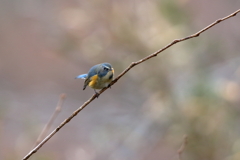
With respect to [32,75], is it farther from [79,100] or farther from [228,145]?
[228,145]

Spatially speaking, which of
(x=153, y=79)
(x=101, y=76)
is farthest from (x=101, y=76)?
(x=153, y=79)

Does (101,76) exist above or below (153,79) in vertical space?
below

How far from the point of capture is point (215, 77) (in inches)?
89.2

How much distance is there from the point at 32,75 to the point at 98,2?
2.08 m

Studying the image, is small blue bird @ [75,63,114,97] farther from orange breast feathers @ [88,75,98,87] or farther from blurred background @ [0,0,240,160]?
blurred background @ [0,0,240,160]

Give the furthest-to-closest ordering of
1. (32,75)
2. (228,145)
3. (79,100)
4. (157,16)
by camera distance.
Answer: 1. (32,75)
2. (79,100)
3. (157,16)
4. (228,145)

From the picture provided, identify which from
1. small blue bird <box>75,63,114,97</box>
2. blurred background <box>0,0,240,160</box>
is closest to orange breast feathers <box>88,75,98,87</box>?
small blue bird <box>75,63,114,97</box>

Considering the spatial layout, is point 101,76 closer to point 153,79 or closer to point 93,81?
point 93,81

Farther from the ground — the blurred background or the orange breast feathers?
the blurred background

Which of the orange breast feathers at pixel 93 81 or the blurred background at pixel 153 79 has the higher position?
the blurred background at pixel 153 79

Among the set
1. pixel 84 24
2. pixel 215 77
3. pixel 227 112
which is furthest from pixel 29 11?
pixel 227 112

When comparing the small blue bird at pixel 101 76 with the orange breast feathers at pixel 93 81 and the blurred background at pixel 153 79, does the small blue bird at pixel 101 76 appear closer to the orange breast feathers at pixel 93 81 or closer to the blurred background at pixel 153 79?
the orange breast feathers at pixel 93 81

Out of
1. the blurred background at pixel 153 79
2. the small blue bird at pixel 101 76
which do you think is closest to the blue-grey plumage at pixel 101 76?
the small blue bird at pixel 101 76

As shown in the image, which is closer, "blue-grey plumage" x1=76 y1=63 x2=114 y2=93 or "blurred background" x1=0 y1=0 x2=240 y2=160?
"blue-grey plumage" x1=76 y1=63 x2=114 y2=93
